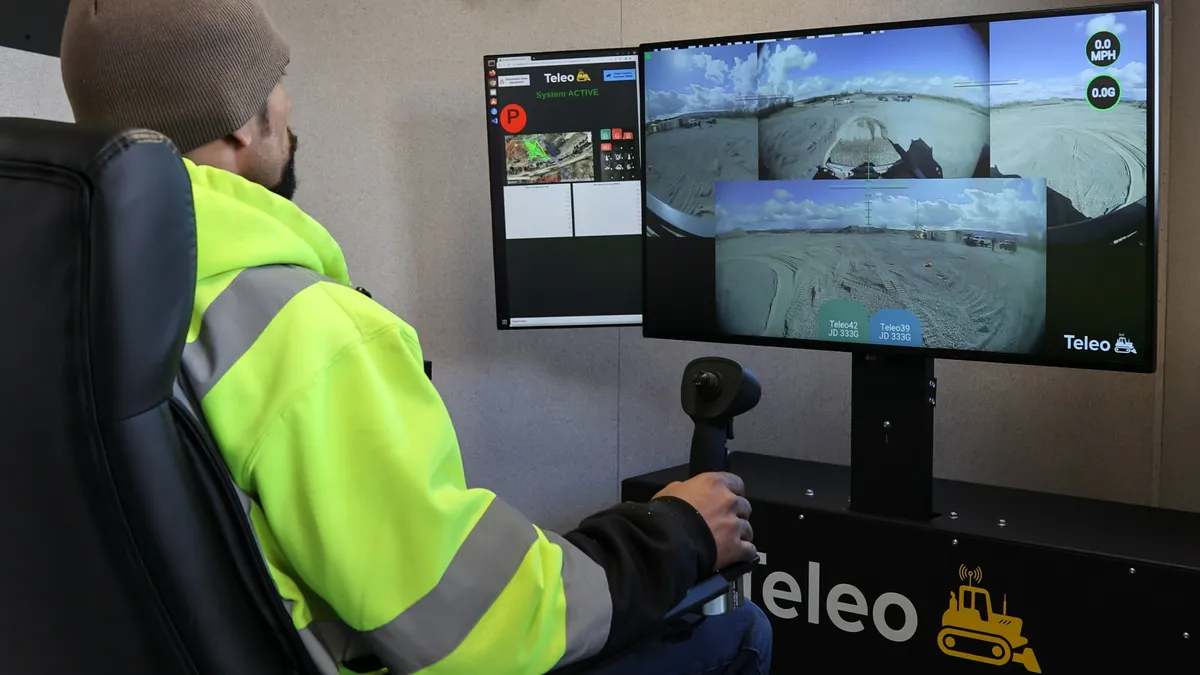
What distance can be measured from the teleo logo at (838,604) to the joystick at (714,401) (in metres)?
0.58

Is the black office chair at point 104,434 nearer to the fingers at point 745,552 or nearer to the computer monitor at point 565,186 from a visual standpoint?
the fingers at point 745,552

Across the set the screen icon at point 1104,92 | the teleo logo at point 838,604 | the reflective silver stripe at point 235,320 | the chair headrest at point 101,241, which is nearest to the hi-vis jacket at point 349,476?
the reflective silver stripe at point 235,320

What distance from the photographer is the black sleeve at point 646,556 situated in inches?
45.7

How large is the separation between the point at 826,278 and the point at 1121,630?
2.76 ft

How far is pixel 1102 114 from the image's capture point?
1.91 meters

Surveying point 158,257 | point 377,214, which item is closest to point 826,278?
point 377,214

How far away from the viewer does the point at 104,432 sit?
0.80m

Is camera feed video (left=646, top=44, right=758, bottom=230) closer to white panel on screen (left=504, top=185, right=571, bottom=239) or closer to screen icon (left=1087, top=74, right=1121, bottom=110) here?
white panel on screen (left=504, top=185, right=571, bottom=239)

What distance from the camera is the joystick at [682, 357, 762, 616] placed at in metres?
1.57

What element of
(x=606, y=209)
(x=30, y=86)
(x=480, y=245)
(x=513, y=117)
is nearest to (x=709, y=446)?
(x=606, y=209)

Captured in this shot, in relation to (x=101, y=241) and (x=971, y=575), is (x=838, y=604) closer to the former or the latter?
(x=971, y=575)

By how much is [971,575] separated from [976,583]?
2 centimetres

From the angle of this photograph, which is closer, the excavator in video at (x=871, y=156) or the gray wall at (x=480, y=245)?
the excavator in video at (x=871, y=156)

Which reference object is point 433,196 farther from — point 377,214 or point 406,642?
point 406,642
